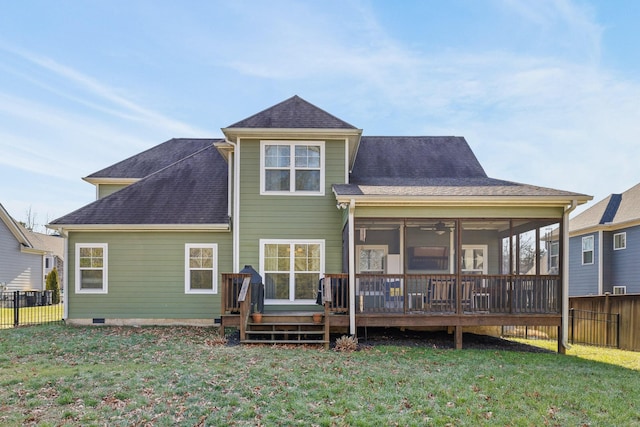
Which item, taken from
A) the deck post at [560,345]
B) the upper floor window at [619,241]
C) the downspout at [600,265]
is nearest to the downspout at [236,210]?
the deck post at [560,345]

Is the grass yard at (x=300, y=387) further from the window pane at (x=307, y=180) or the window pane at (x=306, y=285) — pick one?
the window pane at (x=307, y=180)

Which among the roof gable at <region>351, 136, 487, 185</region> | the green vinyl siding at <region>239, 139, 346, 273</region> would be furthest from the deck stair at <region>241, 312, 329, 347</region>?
the roof gable at <region>351, 136, 487, 185</region>

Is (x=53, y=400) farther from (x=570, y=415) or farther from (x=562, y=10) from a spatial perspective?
(x=562, y=10)

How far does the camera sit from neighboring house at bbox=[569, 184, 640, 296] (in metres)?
17.6

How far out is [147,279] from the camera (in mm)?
13383

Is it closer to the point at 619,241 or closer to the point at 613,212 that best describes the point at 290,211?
the point at 619,241

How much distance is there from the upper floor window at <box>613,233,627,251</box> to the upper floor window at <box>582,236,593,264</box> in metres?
0.98

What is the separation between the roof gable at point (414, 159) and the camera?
48.2 feet

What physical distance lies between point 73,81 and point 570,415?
1836 cm

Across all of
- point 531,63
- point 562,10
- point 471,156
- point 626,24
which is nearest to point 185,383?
point 471,156

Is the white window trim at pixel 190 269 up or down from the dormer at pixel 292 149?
down

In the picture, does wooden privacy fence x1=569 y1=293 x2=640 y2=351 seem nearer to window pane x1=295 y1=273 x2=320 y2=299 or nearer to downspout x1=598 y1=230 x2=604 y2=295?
downspout x1=598 y1=230 x2=604 y2=295

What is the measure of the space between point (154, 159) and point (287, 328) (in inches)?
405

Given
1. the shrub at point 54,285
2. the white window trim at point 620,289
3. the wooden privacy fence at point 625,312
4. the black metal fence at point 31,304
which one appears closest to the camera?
the wooden privacy fence at point 625,312
